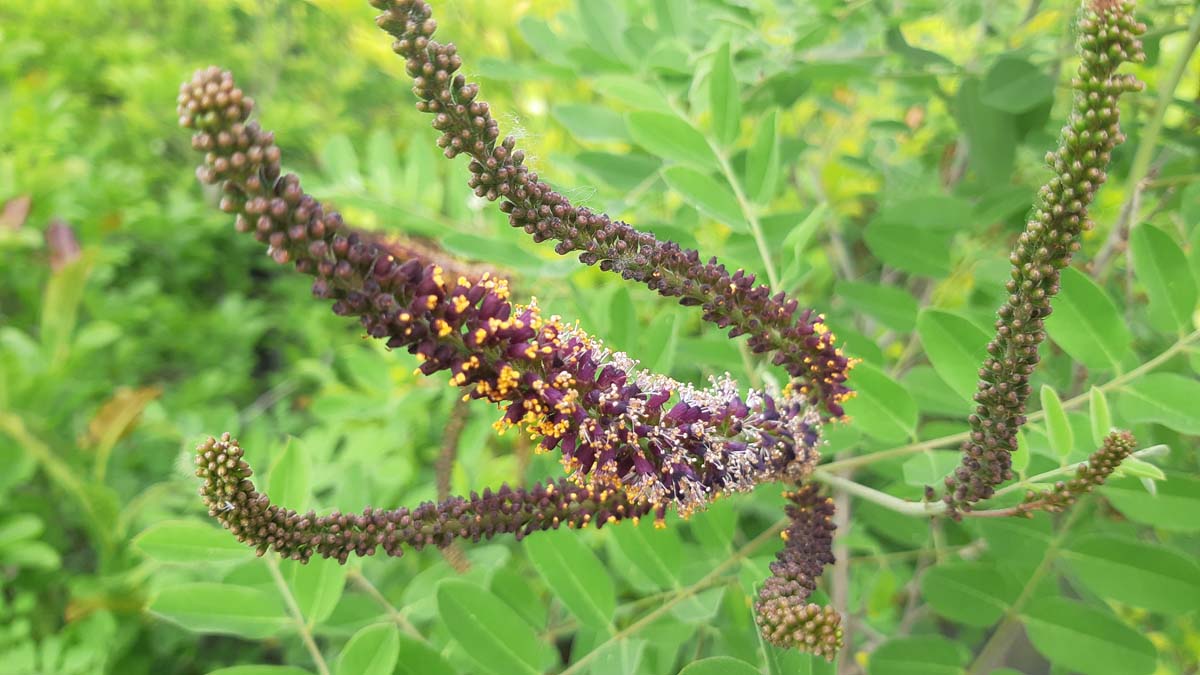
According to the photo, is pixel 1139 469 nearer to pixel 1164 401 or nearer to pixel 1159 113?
pixel 1164 401

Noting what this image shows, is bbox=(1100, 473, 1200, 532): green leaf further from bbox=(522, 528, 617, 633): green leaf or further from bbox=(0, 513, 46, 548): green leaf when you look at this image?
bbox=(0, 513, 46, 548): green leaf

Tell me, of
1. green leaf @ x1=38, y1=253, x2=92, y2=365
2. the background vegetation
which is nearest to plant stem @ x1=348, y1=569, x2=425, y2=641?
the background vegetation

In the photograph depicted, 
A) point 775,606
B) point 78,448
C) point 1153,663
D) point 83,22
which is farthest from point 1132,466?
point 83,22

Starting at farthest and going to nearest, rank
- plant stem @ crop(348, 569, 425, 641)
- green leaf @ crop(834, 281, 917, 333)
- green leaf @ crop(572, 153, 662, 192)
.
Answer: green leaf @ crop(572, 153, 662, 192), green leaf @ crop(834, 281, 917, 333), plant stem @ crop(348, 569, 425, 641)

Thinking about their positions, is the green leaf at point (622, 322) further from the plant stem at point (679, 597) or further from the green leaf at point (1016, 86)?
the green leaf at point (1016, 86)

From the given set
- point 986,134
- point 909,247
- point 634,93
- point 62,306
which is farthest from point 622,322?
point 62,306

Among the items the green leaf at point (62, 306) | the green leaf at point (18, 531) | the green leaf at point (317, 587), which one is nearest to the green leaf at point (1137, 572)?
the green leaf at point (317, 587)

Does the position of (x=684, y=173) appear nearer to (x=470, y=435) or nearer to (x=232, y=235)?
(x=470, y=435)

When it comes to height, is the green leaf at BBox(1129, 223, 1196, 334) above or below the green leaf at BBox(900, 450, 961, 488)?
above
